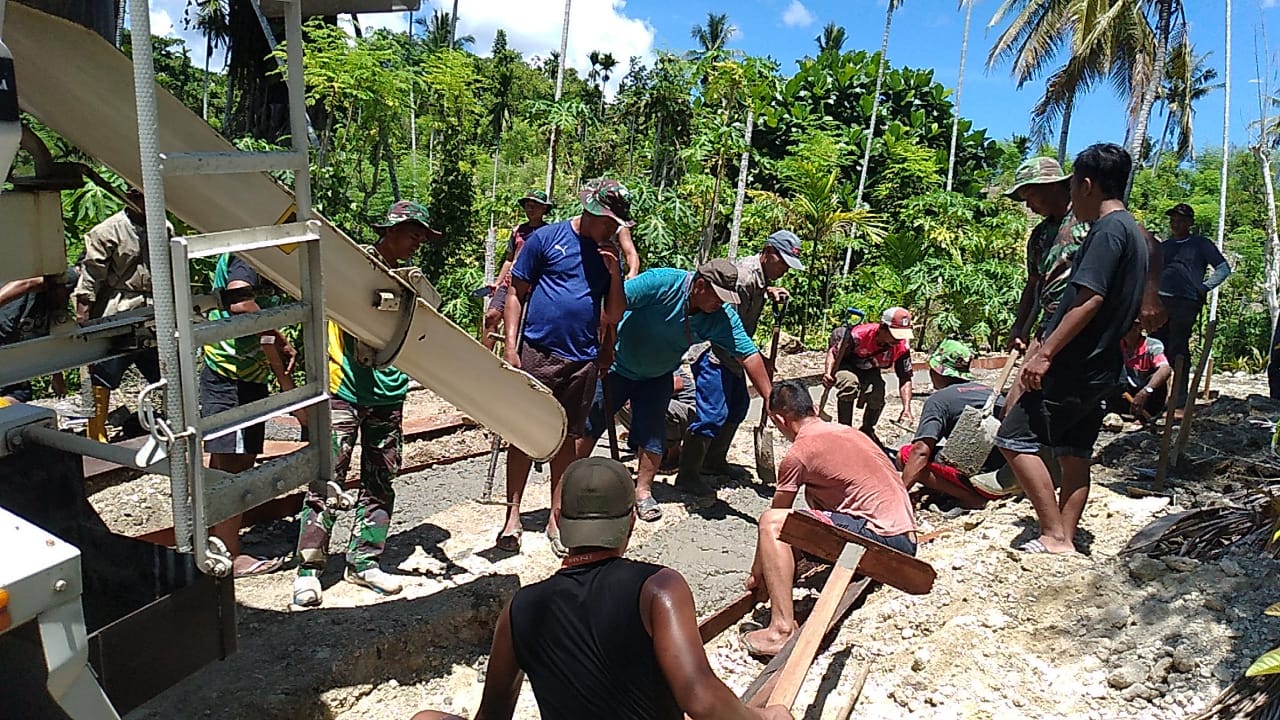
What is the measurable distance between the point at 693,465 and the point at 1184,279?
18.0 ft

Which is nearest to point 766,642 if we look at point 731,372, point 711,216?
point 731,372

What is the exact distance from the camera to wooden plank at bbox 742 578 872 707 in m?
3.36

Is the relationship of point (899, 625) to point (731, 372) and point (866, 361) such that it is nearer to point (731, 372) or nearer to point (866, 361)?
point (731, 372)

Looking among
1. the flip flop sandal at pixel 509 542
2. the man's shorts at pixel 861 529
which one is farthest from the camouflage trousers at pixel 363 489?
the man's shorts at pixel 861 529

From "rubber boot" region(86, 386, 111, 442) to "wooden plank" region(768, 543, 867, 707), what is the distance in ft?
14.0

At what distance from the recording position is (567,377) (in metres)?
4.86

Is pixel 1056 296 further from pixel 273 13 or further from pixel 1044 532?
pixel 273 13

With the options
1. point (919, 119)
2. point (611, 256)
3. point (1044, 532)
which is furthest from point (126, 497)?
point (919, 119)

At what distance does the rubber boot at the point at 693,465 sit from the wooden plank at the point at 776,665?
6.06 feet

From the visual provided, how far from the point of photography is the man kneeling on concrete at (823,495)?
4156mm

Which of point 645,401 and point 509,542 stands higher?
point 645,401

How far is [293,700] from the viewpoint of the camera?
3436 mm

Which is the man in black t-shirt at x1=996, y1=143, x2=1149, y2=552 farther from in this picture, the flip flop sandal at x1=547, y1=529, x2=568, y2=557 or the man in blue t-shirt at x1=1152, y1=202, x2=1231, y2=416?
the man in blue t-shirt at x1=1152, y1=202, x2=1231, y2=416


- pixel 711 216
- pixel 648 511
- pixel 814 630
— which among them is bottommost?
pixel 648 511
